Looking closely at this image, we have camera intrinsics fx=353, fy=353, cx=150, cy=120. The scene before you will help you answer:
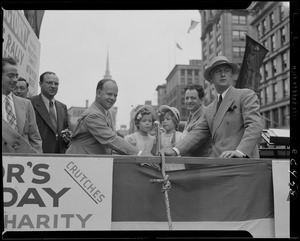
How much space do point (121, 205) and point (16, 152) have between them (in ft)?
2.49

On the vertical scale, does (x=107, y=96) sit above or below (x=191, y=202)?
above

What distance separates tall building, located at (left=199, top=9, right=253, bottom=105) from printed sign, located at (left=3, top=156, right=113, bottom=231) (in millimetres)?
1204

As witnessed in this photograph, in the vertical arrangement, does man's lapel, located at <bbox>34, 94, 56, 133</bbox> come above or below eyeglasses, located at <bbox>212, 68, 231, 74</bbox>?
below

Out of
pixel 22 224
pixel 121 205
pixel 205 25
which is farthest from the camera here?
A: pixel 205 25

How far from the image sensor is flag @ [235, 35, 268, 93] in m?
3.10

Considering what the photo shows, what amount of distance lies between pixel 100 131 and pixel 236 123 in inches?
42.6

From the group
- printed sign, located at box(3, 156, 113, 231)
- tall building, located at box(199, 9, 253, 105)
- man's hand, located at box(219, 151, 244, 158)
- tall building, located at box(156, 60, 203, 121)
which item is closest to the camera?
printed sign, located at box(3, 156, 113, 231)

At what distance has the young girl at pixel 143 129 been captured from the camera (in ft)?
12.9

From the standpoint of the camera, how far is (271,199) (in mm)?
2424

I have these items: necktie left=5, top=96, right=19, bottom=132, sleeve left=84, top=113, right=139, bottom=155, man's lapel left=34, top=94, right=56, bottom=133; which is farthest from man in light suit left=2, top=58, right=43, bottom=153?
man's lapel left=34, top=94, right=56, bottom=133

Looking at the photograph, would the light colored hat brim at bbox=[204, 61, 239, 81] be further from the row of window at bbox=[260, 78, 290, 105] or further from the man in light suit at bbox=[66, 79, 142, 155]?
the man in light suit at bbox=[66, 79, 142, 155]

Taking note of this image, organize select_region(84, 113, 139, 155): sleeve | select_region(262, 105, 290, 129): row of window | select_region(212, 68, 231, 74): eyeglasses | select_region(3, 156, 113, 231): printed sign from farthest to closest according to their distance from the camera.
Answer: select_region(262, 105, 290, 129): row of window → select_region(212, 68, 231, 74): eyeglasses → select_region(84, 113, 139, 155): sleeve → select_region(3, 156, 113, 231): printed sign

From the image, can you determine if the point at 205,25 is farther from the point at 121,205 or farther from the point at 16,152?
the point at 16,152
